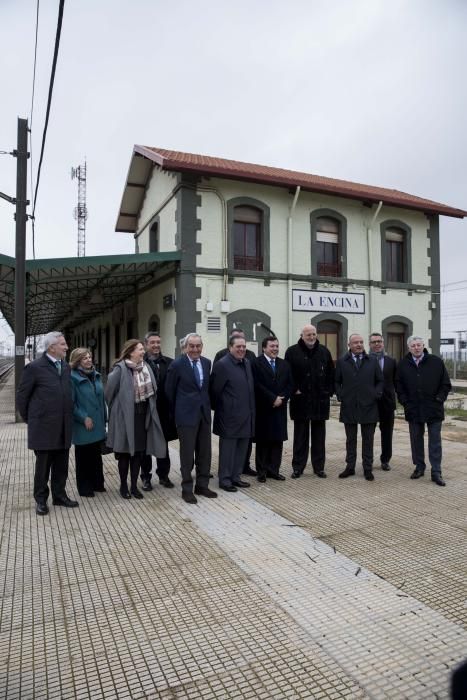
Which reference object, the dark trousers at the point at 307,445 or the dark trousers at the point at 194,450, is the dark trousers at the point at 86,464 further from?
the dark trousers at the point at 307,445

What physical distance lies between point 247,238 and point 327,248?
2.80 meters

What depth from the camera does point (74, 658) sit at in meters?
2.43

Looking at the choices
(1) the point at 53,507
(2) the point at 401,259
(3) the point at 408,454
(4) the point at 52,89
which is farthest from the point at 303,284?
(1) the point at 53,507

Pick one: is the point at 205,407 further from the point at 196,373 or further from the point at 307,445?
the point at 307,445

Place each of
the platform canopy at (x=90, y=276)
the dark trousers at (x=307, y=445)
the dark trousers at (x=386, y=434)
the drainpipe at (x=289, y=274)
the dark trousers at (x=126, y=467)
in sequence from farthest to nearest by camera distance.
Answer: the drainpipe at (x=289, y=274) < the platform canopy at (x=90, y=276) < the dark trousers at (x=386, y=434) < the dark trousers at (x=307, y=445) < the dark trousers at (x=126, y=467)

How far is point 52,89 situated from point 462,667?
6.45 meters

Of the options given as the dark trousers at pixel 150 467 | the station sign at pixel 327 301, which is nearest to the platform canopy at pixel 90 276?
the station sign at pixel 327 301

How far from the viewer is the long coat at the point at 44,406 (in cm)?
467

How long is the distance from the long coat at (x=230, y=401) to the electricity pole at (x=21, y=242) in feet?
21.5

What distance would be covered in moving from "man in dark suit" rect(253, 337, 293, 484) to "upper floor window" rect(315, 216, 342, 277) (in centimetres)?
947

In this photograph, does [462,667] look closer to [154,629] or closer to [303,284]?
[154,629]

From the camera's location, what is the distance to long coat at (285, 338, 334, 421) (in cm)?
602

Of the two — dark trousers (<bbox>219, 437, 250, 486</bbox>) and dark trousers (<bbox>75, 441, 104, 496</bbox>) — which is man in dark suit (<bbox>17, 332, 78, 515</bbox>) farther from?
dark trousers (<bbox>219, 437, 250, 486</bbox>)

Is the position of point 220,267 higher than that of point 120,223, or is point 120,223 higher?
point 120,223
